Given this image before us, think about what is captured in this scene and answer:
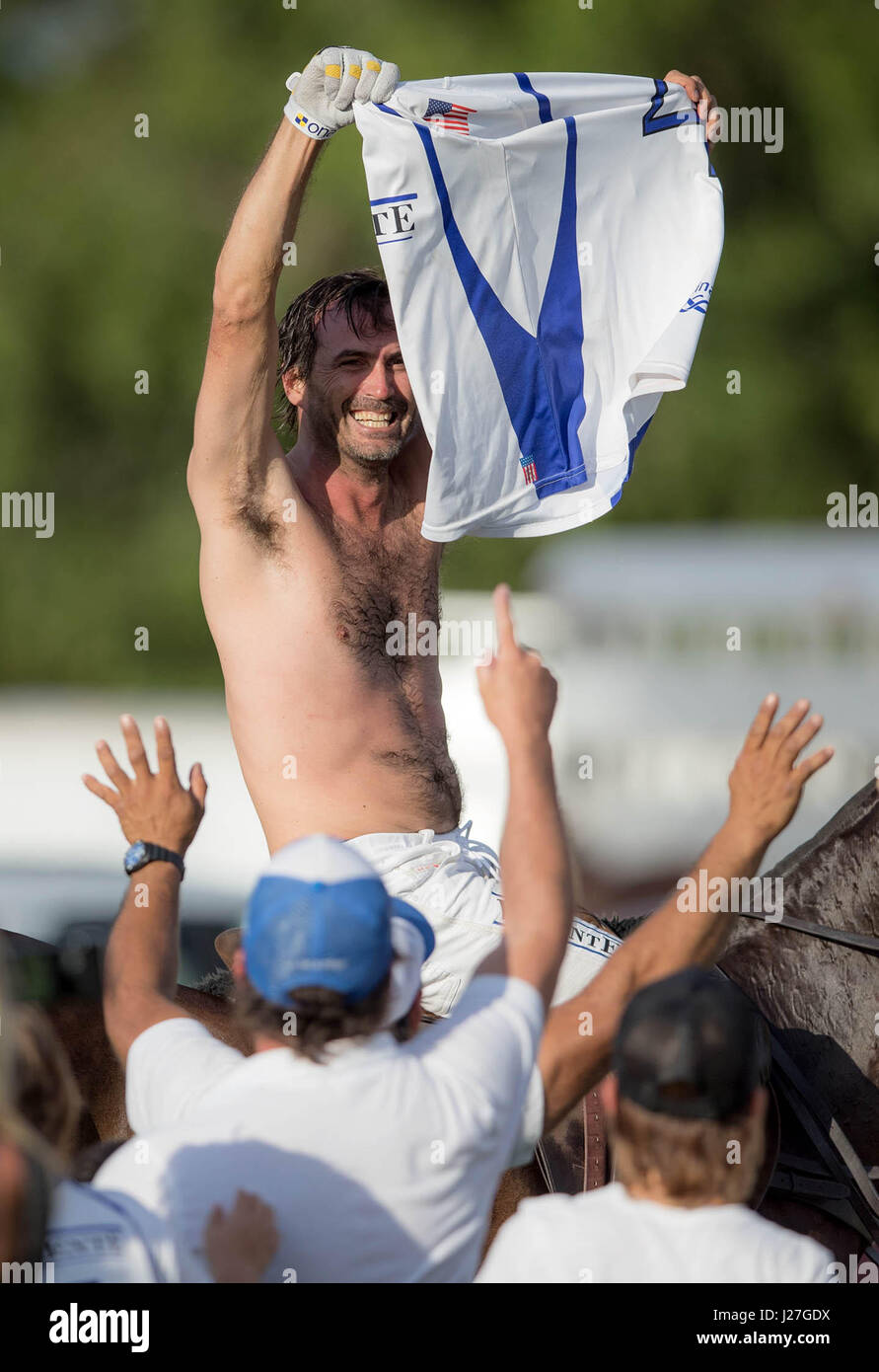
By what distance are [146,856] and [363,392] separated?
1.56 m

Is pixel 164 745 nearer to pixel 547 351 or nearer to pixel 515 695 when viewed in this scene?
pixel 515 695

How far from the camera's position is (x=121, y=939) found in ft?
8.47

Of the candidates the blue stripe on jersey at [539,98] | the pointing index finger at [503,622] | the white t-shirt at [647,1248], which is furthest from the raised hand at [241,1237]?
the blue stripe on jersey at [539,98]

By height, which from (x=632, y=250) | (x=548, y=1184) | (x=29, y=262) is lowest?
(x=548, y=1184)

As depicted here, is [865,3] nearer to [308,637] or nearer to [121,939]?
[308,637]

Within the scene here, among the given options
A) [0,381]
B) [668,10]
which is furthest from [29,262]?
[668,10]

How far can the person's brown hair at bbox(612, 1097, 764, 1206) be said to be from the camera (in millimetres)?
2137

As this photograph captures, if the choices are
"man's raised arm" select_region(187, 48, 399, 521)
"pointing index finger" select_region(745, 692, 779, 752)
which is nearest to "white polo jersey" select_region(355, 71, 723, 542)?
"man's raised arm" select_region(187, 48, 399, 521)

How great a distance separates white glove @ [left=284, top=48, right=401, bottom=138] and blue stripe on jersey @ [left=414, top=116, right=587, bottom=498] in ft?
0.98

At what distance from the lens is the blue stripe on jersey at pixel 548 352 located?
12.3 ft

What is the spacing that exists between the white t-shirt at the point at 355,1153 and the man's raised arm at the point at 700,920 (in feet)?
1.62

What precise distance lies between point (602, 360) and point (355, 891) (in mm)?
2104

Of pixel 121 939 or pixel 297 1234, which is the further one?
pixel 121 939

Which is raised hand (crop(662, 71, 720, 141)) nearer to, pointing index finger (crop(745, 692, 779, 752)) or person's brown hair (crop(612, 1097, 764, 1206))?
pointing index finger (crop(745, 692, 779, 752))
